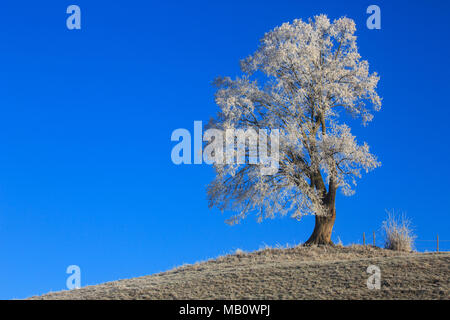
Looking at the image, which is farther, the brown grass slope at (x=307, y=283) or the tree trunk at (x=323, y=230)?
the tree trunk at (x=323, y=230)

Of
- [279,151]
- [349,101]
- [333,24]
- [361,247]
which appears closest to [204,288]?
[279,151]

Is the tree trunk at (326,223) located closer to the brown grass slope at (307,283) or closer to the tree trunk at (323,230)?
the tree trunk at (323,230)

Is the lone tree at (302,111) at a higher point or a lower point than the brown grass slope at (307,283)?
higher

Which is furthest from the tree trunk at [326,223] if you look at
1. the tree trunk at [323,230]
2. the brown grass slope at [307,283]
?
the brown grass slope at [307,283]

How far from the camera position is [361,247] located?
24.2m

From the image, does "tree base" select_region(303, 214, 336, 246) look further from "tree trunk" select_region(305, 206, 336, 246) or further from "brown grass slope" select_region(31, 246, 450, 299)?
"brown grass slope" select_region(31, 246, 450, 299)

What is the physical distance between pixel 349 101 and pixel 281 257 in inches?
327

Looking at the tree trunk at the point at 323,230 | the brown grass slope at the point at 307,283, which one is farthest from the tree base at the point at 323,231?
the brown grass slope at the point at 307,283

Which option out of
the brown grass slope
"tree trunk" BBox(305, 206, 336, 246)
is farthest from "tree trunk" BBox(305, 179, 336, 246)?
the brown grass slope

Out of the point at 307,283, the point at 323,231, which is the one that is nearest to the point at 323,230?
the point at 323,231

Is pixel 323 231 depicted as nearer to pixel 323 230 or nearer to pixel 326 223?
pixel 323 230

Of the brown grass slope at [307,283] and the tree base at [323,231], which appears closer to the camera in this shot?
the brown grass slope at [307,283]

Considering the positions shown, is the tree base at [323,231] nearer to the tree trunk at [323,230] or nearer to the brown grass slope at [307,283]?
the tree trunk at [323,230]

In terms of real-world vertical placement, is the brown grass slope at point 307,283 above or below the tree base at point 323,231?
below
